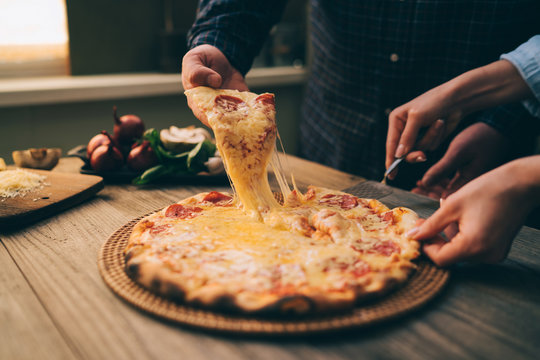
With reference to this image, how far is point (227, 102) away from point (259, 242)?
0.58 m

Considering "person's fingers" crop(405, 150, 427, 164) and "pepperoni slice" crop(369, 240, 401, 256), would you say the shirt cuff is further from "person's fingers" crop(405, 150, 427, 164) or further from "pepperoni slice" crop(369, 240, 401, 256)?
"pepperoni slice" crop(369, 240, 401, 256)

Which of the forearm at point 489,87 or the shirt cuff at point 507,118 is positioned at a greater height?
the forearm at point 489,87

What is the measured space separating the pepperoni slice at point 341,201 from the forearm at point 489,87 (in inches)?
20.6

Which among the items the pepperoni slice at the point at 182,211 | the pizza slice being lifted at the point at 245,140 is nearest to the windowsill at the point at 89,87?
the pizza slice being lifted at the point at 245,140

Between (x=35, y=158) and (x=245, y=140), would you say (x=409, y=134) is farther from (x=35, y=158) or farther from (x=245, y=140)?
(x=35, y=158)

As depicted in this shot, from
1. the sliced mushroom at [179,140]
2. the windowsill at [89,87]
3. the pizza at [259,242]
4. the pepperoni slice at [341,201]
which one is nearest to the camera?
the pizza at [259,242]

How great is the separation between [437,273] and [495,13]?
1.50 metres

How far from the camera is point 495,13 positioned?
81.8 inches

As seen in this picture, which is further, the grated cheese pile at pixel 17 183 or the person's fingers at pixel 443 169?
the person's fingers at pixel 443 169

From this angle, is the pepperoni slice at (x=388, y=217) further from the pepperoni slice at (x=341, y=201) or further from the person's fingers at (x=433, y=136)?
the person's fingers at (x=433, y=136)

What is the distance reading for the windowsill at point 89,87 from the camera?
10.3 feet

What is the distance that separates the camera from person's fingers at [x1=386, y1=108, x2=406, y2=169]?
68.6 inches

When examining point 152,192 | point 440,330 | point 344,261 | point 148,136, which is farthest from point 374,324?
point 148,136

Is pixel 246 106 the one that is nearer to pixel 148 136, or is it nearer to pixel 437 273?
pixel 148 136
